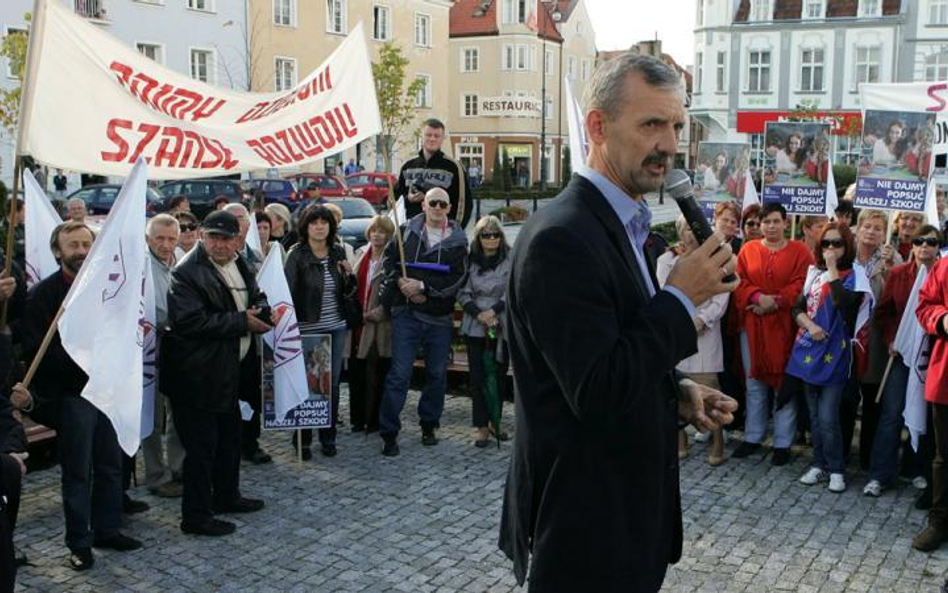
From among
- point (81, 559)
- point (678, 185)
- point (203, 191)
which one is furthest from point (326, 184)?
point (678, 185)

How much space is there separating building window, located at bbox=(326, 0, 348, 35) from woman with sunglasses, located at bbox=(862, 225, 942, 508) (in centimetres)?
4306

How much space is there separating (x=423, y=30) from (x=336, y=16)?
24.2ft

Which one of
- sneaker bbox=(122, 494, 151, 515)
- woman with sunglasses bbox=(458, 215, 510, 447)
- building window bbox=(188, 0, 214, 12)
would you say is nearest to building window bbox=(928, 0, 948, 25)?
building window bbox=(188, 0, 214, 12)

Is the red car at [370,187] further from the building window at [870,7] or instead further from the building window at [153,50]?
the building window at [870,7]

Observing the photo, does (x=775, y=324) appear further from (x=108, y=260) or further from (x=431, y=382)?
(x=108, y=260)

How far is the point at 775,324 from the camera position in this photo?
7.61 m

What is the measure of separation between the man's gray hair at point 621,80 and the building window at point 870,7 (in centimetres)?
5949

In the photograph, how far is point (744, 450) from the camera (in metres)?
7.87

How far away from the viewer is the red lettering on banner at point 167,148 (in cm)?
609

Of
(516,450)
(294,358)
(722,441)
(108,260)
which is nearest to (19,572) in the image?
(108,260)

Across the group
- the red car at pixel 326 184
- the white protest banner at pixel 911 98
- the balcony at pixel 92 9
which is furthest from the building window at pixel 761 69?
the white protest banner at pixel 911 98

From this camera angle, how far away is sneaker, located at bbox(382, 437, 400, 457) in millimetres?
7969

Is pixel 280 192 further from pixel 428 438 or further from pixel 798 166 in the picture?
pixel 428 438

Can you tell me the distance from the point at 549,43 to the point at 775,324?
64.6m
